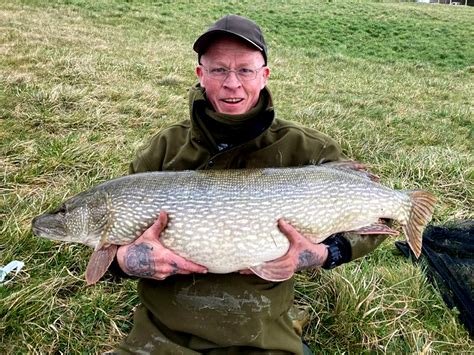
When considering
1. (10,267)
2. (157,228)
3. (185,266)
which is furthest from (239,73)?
(10,267)

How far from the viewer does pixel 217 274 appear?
194 centimetres

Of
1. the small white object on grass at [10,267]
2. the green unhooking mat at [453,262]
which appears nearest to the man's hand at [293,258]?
the green unhooking mat at [453,262]

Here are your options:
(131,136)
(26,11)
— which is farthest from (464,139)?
(26,11)

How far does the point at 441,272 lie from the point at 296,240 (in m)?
1.31

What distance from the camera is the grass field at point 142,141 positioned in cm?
227

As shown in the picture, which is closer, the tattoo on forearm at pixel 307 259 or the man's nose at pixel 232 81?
the tattoo on forearm at pixel 307 259

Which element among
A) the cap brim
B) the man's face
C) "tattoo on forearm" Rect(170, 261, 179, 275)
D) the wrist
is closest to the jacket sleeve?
the wrist

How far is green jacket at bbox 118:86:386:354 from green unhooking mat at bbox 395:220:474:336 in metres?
0.85

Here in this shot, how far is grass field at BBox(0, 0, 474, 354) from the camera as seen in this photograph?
89.4 inches

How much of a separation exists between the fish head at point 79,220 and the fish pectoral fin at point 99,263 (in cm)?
8

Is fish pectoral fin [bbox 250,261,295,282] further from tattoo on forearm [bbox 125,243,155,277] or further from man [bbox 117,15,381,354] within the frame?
tattoo on forearm [bbox 125,243,155,277]

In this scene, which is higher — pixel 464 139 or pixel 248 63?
pixel 248 63

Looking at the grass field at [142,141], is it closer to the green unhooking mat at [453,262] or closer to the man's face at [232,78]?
the green unhooking mat at [453,262]

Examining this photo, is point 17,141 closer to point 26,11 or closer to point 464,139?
point 464,139
